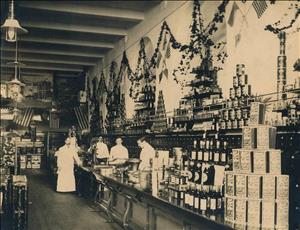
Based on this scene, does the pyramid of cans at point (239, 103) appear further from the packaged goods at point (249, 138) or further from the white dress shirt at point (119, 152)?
the white dress shirt at point (119, 152)

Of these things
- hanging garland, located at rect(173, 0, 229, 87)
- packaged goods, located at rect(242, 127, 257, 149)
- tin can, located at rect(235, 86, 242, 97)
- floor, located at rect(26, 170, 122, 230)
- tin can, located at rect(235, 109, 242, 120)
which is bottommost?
floor, located at rect(26, 170, 122, 230)

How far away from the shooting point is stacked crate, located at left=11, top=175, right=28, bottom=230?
5.15m

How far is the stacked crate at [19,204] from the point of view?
515 cm

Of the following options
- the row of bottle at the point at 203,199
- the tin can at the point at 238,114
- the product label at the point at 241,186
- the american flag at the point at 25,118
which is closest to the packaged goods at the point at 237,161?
the product label at the point at 241,186

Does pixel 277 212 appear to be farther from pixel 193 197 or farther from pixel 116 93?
pixel 116 93

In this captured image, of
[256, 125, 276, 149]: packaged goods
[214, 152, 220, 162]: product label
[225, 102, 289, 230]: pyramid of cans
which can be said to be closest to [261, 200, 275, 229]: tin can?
[225, 102, 289, 230]: pyramid of cans

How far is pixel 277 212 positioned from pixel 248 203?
8.2 inches

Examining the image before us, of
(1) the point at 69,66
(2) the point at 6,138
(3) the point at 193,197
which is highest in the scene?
(1) the point at 69,66

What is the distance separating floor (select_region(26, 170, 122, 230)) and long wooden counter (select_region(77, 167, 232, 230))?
264 millimetres

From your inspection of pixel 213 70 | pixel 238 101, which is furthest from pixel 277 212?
pixel 213 70

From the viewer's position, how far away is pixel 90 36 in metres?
12.8

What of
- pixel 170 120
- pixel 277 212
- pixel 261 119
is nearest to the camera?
pixel 277 212

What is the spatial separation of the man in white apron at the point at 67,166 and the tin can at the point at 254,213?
310 inches

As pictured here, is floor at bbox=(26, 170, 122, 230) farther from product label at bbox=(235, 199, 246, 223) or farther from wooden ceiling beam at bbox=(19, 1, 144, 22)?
wooden ceiling beam at bbox=(19, 1, 144, 22)
